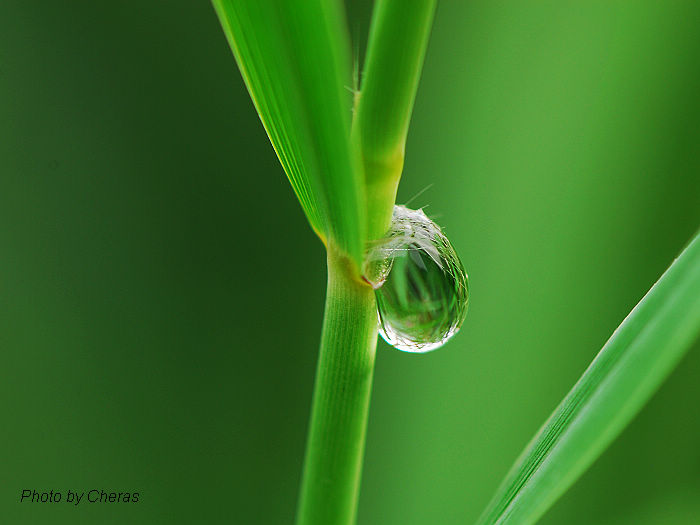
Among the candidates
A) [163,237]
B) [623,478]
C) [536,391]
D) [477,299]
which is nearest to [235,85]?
[163,237]

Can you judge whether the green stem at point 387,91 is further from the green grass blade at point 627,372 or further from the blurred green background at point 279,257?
the blurred green background at point 279,257

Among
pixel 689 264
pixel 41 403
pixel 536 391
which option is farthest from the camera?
pixel 41 403

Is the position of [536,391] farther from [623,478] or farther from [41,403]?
[41,403]

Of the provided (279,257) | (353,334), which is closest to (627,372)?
(353,334)

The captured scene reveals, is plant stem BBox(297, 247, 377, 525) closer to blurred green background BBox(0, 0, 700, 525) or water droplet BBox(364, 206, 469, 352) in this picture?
water droplet BBox(364, 206, 469, 352)

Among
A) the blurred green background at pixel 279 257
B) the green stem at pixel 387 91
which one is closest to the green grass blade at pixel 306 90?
the green stem at pixel 387 91

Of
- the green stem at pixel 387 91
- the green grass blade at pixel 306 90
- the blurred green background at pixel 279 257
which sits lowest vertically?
the green grass blade at pixel 306 90
